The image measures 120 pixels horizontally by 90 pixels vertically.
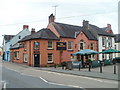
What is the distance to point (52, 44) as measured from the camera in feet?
116

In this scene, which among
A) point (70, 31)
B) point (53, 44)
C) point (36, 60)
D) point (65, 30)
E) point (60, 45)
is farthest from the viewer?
point (70, 31)

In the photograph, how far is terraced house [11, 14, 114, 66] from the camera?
33.8 meters

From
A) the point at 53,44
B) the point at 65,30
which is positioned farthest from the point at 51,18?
the point at 53,44

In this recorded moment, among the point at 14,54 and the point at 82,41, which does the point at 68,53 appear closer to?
the point at 82,41

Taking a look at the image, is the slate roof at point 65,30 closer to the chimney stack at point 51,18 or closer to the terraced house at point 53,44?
the terraced house at point 53,44

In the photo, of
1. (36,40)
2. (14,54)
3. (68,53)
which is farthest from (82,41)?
(14,54)

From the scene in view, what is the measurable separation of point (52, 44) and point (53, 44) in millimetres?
191

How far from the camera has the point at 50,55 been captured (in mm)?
34875

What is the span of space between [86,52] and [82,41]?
464 inches

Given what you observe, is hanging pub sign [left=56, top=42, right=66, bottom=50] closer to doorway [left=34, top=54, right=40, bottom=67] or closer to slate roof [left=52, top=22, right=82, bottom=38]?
slate roof [left=52, top=22, right=82, bottom=38]

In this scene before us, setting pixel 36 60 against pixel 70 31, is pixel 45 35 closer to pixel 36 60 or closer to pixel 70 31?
pixel 36 60

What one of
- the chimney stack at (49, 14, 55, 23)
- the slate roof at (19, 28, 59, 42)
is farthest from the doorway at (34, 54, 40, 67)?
the chimney stack at (49, 14, 55, 23)

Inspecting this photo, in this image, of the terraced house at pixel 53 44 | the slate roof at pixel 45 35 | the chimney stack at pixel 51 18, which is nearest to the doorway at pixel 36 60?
the terraced house at pixel 53 44

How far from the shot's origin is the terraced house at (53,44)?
33.8 meters
